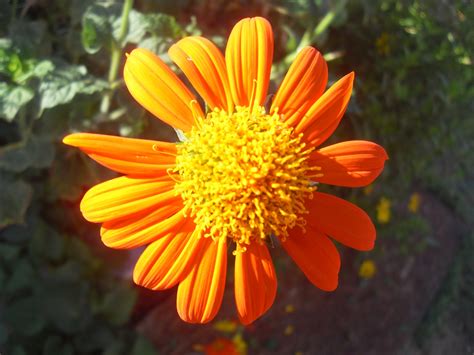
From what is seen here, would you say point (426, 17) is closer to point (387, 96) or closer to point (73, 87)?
point (387, 96)

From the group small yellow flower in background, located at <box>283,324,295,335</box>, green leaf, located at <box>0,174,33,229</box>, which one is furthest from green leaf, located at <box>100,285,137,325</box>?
small yellow flower in background, located at <box>283,324,295,335</box>

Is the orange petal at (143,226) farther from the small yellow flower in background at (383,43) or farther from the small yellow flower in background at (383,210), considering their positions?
the small yellow flower in background at (383,210)

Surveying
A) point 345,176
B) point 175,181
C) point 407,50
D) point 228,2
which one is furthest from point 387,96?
point 175,181

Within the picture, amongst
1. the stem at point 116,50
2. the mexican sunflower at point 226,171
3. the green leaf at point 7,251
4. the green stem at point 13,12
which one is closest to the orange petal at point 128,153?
the mexican sunflower at point 226,171

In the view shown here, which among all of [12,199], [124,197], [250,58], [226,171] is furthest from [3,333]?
[250,58]

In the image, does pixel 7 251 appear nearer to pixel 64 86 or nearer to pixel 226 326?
pixel 64 86

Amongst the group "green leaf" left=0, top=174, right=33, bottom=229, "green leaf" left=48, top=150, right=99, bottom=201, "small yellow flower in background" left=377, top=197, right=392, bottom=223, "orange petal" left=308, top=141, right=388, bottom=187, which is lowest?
"small yellow flower in background" left=377, top=197, right=392, bottom=223

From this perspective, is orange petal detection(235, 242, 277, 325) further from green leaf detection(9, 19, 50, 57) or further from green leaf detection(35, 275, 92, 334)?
green leaf detection(35, 275, 92, 334)
